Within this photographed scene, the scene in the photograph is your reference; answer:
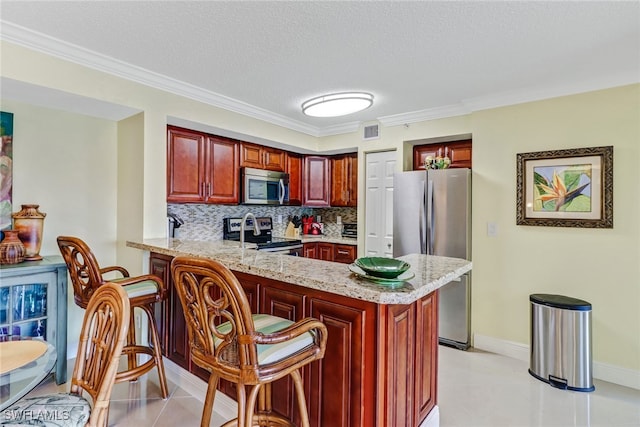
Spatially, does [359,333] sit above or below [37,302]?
above

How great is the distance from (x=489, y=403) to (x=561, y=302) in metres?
1.00

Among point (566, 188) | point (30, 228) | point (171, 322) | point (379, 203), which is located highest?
point (566, 188)

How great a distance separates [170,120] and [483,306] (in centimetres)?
354

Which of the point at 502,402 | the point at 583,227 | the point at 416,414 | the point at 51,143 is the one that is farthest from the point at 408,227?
the point at 51,143

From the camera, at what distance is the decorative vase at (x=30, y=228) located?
2.49 meters

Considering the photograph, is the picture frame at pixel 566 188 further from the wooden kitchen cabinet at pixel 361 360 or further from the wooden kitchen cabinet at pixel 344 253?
the wooden kitchen cabinet at pixel 344 253

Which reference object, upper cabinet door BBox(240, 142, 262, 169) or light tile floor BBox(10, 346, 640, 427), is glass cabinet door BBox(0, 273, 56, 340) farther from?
upper cabinet door BBox(240, 142, 262, 169)

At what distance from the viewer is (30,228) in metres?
2.52

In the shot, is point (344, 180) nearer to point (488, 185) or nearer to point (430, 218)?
point (430, 218)

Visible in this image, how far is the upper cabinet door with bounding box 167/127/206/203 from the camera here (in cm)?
317

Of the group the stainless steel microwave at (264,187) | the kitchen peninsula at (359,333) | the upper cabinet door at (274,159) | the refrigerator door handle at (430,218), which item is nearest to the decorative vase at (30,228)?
the kitchen peninsula at (359,333)

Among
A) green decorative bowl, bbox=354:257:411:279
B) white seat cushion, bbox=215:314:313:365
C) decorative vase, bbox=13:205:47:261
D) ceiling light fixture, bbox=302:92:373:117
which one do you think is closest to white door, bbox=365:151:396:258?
ceiling light fixture, bbox=302:92:373:117

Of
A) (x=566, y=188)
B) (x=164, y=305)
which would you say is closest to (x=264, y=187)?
(x=164, y=305)

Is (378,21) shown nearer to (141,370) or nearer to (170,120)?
(170,120)
